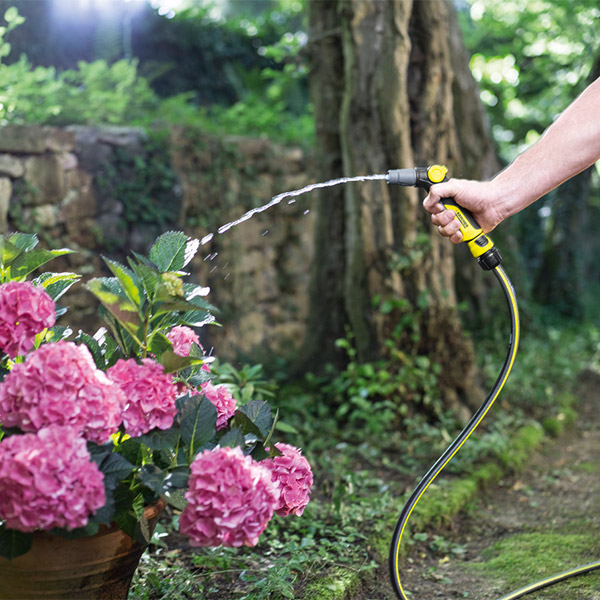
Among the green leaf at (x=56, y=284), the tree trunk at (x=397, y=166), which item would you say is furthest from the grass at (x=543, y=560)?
the green leaf at (x=56, y=284)

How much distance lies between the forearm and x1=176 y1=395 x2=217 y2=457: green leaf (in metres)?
0.98

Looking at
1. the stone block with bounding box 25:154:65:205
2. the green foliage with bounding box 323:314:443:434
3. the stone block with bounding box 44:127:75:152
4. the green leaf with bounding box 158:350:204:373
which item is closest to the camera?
the green leaf with bounding box 158:350:204:373

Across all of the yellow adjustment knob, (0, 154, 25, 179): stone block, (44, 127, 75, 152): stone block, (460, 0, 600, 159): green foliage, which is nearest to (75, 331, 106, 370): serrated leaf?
the yellow adjustment knob

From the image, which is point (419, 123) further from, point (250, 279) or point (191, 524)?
point (191, 524)

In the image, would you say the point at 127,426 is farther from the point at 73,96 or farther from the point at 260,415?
the point at 73,96

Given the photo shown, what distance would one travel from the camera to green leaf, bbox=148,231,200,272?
1.53 metres

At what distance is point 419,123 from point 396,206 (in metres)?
0.46

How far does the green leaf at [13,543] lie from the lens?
124 centimetres

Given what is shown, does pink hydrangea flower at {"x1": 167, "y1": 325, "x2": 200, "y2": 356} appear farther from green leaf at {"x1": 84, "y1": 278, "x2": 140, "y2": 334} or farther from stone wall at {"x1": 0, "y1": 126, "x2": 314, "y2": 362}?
stone wall at {"x1": 0, "y1": 126, "x2": 314, "y2": 362}

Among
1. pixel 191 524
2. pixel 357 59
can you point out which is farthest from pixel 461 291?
pixel 191 524

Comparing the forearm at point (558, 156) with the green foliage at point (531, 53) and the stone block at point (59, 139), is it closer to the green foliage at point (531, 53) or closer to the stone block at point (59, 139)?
the stone block at point (59, 139)

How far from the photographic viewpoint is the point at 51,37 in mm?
5406

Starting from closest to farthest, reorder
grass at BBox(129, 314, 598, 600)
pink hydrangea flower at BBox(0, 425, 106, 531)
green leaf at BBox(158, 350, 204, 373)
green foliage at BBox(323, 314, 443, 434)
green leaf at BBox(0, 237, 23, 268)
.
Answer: pink hydrangea flower at BBox(0, 425, 106, 531)
green leaf at BBox(158, 350, 204, 373)
green leaf at BBox(0, 237, 23, 268)
grass at BBox(129, 314, 598, 600)
green foliage at BBox(323, 314, 443, 434)

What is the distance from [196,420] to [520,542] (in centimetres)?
156
